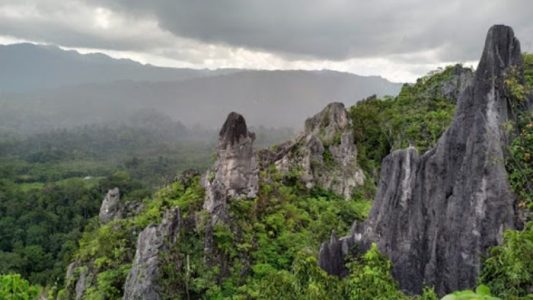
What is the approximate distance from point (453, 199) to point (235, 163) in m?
11.7

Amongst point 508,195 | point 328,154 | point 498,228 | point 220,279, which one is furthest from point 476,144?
point 328,154

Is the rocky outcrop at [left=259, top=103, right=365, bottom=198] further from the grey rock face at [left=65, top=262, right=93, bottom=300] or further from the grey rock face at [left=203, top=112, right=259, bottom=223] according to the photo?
the grey rock face at [left=65, top=262, right=93, bottom=300]

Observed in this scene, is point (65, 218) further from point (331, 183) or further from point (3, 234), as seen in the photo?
point (331, 183)

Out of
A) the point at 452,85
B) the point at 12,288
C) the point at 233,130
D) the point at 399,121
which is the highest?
the point at 452,85

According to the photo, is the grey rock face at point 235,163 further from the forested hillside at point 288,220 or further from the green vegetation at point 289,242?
the green vegetation at point 289,242

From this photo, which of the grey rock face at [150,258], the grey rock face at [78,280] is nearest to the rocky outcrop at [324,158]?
the grey rock face at [150,258]

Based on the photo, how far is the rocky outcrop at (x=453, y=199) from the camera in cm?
1271

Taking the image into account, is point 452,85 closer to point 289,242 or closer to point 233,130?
point 233,130

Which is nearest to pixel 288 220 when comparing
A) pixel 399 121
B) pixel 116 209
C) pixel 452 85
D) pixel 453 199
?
pixel 453 199

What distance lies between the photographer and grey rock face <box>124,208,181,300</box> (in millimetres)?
16062

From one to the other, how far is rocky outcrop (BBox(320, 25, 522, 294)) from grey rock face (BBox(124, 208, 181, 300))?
20.8 ft

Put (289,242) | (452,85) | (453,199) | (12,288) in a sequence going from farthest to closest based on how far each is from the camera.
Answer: (452,85) < (289,242) < (453,199) < (12,288)

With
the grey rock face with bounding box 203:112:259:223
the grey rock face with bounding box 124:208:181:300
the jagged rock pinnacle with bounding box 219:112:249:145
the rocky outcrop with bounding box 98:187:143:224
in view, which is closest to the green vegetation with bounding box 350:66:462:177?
the grey rock face with bounding box 203:112:259:223

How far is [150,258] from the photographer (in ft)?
55.1
